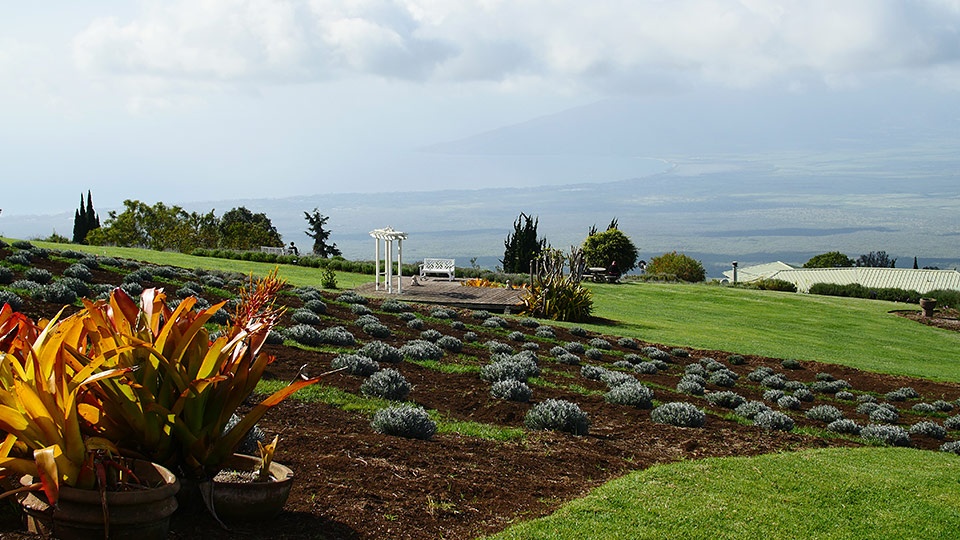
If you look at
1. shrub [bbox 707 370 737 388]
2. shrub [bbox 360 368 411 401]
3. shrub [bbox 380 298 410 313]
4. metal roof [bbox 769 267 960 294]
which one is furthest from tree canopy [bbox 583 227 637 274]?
shrub [bbox 360 368 411 401]

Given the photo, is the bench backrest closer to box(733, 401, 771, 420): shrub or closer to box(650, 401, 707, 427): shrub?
box(733, 401, 771, 420): shrub

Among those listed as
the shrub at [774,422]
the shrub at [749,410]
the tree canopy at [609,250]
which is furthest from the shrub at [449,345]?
the tree canopy at [609,250]

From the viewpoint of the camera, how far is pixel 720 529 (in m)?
5.61

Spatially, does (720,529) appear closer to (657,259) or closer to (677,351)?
(677,351)

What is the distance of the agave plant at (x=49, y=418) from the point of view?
12.0ft

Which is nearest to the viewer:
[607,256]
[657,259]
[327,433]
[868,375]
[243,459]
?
[243,459]

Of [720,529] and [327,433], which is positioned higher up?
[327,433]

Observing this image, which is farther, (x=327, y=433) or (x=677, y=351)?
(x=677, y=351)

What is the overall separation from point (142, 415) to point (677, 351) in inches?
577

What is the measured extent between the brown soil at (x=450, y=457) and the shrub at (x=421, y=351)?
0.34 metres

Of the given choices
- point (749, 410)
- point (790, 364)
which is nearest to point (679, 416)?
point (749, 410)

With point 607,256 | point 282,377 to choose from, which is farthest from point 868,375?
point 607,256

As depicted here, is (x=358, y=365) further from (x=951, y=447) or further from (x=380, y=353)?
(x=951, y=447)

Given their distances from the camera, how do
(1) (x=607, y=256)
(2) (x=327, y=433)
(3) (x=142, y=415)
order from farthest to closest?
(1) (x=607, y=256), (2) (x=327, y=433), (3) (x=142, y=415)
